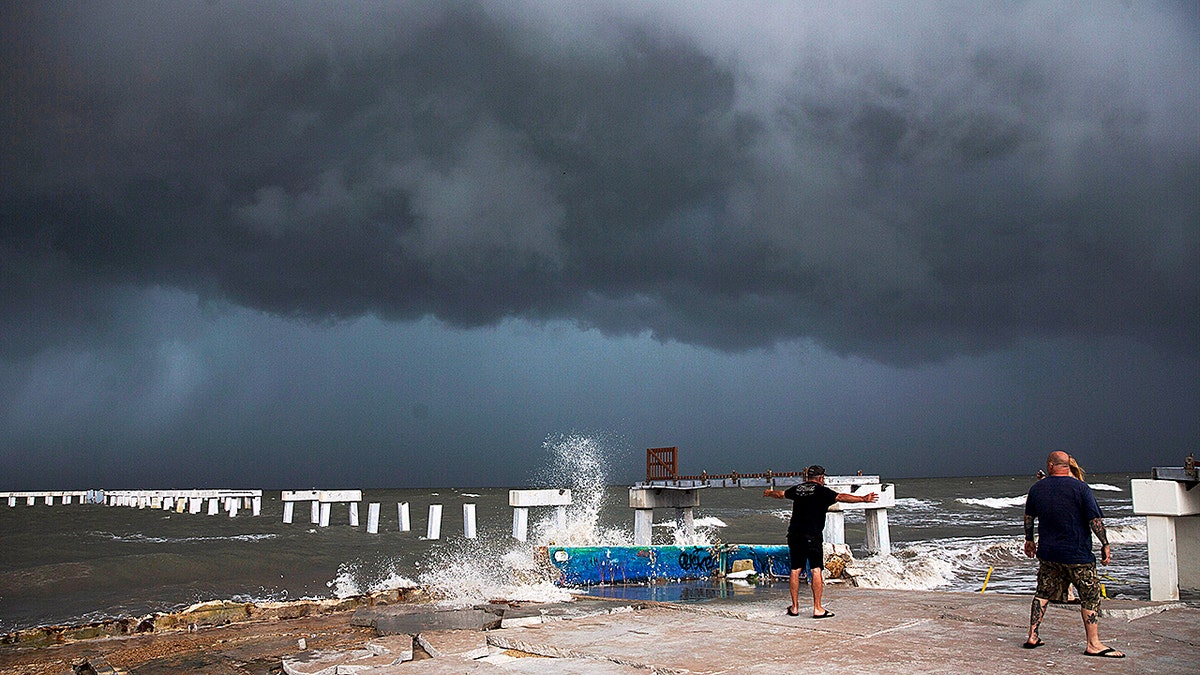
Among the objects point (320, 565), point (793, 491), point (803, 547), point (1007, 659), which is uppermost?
point (793, 491)

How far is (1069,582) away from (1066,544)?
0.33 m

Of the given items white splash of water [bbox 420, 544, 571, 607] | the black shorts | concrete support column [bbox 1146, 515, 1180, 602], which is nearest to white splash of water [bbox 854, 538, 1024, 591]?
concrete support column [bbox 1146, 515, 1180, 602]

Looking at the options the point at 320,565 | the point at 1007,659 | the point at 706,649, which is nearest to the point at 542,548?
the point at 706,649

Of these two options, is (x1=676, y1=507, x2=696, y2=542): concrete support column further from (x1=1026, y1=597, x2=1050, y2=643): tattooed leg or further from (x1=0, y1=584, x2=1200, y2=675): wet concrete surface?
(x1=1026, y1=597, x2=1050, y2=643): tattooed leg

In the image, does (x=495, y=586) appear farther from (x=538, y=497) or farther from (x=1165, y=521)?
(x=538, y=497)

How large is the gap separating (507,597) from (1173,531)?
949 cm

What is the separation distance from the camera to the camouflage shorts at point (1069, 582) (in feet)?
22.5

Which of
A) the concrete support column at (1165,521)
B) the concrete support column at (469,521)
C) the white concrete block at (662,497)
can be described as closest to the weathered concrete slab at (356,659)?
the concrete support column at (1165,521)

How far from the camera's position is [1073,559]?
6.95 meters

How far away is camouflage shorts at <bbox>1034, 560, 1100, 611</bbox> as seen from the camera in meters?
6.87

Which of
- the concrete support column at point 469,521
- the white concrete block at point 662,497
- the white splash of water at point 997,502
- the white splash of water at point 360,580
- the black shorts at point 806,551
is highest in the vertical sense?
the black shorts at point 806,551

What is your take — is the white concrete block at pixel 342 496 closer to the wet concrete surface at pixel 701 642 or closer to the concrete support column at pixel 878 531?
the concrete support column at pixel 878 531

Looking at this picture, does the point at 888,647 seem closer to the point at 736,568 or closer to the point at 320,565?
the point at 736,568

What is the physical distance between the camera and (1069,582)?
7.04m
